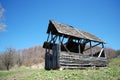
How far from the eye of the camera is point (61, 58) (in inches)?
744

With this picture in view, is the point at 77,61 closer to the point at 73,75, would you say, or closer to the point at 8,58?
the point at 73,75

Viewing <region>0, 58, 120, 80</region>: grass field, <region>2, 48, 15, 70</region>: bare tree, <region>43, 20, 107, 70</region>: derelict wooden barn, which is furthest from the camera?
<region>2, 48, 15, 70</region>: bare tree

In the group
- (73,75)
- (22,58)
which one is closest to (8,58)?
(22,58)

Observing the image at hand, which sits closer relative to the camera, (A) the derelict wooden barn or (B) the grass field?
(B) the grass field

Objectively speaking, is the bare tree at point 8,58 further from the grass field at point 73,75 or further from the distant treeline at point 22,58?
the grass field at point 73,75

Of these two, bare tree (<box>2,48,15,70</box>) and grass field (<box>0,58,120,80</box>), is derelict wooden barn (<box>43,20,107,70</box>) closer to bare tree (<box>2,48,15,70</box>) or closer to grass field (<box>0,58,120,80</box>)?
grass field (<box>0,58,120,80</box>)

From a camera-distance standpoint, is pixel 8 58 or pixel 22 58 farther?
pixel 22 58

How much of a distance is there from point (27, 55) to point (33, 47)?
4.77m

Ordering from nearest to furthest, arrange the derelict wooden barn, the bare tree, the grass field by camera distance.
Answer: the grass field → the derelict wooden barn → the bare tree

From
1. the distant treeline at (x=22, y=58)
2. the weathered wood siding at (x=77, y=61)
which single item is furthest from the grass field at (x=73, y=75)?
the distant treeline at (x=22, y=58)

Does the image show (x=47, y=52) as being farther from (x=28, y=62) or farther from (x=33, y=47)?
(x=33, y=47)

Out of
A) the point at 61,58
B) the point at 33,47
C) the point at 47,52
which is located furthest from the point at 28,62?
the point at 61,58

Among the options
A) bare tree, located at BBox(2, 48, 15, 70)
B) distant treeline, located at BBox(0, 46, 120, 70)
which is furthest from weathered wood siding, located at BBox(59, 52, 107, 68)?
bare tree, located at BBox(2, 48, 15, 70)

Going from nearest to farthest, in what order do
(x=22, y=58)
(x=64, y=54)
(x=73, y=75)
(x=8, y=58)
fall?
1. (x=73, y=75)
2. (x=64, y=54)
3. (x=8, y=58)
4. (x=22, y=58)
